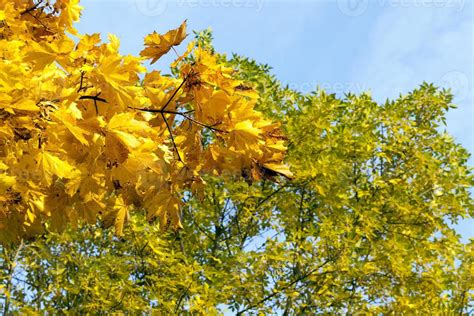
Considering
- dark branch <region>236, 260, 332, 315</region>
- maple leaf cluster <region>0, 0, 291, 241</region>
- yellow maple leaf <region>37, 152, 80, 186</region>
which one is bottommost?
yellow maple leaf <region>37, 152, 80, 186</region>

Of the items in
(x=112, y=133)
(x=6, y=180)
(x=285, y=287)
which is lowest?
(x=6, y=180)

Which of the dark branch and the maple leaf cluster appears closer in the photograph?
the maple leaf cluster

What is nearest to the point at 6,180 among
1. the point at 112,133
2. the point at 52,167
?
the point at 52,167

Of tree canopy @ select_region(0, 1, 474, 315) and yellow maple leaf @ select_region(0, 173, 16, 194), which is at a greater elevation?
tree canopy @ select_region(0, 1, 474, 315)

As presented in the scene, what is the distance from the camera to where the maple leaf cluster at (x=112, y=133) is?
6.83ft

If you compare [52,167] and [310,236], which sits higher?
[310,236]

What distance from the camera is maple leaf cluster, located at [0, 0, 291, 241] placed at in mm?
2082

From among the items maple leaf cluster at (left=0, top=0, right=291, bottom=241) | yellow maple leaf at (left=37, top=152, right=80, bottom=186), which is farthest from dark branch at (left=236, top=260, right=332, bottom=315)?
yellow maple leaf at (left=37, top=152, right=80, bottom=186)

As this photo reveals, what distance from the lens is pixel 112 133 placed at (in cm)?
209

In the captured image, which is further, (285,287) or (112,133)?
(285,287)

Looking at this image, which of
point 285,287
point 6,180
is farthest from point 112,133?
point 285,287

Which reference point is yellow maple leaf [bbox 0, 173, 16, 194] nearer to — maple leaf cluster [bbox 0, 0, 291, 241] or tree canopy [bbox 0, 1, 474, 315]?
maple leaf cluster [bbox 0, 0, 291, 241]

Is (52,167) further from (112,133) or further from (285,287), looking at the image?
(285,287)

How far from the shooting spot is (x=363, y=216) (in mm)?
8430
